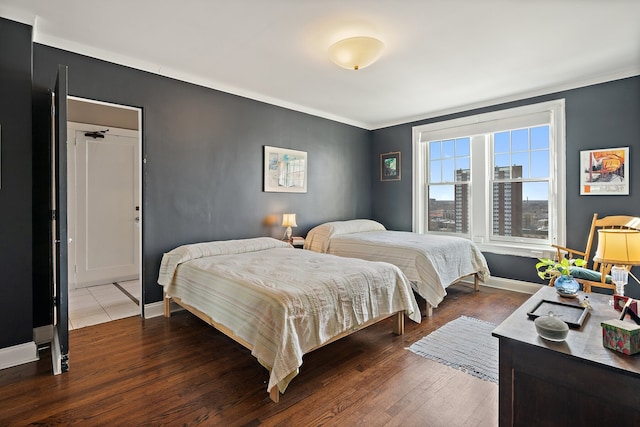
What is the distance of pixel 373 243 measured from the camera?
410 cm

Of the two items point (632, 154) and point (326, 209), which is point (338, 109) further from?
point (632, 154)

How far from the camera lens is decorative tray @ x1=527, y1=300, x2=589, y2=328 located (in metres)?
1.50

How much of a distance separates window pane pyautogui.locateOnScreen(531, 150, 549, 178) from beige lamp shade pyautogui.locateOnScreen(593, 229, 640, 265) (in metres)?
2.70

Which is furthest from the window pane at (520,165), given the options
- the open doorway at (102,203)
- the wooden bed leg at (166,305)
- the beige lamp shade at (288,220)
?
the open doorway at (102,203)

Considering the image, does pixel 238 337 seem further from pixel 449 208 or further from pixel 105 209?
pixel 449 208

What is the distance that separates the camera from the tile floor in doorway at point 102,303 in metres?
3.27

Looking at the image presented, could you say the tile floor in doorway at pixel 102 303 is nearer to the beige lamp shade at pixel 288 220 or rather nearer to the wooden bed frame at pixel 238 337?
the wooden bed frame at pixel 238 337

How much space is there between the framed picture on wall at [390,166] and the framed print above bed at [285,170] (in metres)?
1.68

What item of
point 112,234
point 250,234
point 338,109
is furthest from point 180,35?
point 112,234

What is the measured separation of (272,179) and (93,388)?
9.73ft

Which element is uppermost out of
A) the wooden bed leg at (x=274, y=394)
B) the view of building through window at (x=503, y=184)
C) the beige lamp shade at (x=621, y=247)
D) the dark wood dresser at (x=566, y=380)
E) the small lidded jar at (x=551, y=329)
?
the view of building through window at (x=503, y=184)

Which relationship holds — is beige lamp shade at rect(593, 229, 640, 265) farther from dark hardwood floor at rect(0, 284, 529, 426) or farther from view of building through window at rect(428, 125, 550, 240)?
view of building through window at rect(428, 125, 550, 240)

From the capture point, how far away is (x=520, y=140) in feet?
14.4

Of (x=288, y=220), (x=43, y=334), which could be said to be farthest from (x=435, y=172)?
(x=43, y=334)
